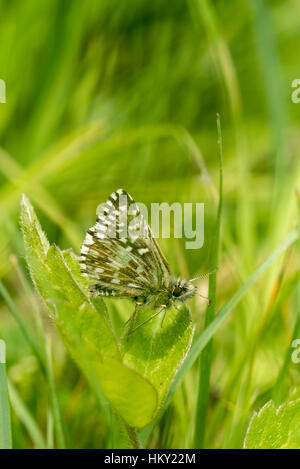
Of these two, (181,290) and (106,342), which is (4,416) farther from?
(181,290)

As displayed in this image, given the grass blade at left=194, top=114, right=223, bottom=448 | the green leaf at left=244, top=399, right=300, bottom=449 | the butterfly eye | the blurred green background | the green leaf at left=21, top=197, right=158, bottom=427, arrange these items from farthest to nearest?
1. the blurred green background
2. the butterfly eye
3. the grass blade at left=194, top=114, right=223, bottom=448
4. the green leaf at left=244, top=399, right=300, bottom=449
5. the green leaf at left=21, top=197, right=158, bottom=427

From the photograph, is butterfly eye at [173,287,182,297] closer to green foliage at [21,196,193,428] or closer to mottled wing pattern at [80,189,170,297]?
mottled wing pattern at [80,189,170,297]

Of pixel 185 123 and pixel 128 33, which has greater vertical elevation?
pixel 128 33

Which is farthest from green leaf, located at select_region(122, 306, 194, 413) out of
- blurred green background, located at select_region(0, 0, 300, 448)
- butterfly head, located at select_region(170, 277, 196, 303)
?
blurred green background, located at select_region(0, 0, 300, 448)

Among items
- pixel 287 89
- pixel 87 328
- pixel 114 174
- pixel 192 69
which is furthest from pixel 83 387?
pixel 287 89

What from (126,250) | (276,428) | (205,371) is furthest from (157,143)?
(276,428)

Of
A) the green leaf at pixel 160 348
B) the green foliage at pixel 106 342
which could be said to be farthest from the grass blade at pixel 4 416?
the green leaf at pixel 160 348
